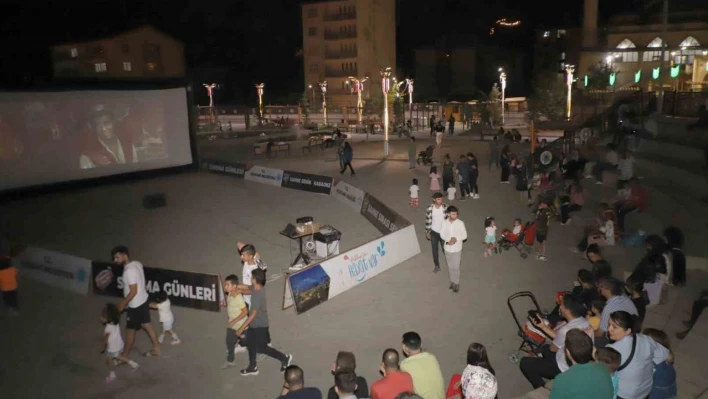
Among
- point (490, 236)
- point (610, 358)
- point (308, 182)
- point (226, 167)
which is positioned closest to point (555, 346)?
point (610, 358)

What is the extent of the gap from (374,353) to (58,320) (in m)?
6.06

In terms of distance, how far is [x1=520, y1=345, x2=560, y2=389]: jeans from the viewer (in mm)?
6486

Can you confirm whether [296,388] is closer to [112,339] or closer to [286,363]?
[286,363]

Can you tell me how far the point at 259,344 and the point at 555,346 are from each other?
396cm

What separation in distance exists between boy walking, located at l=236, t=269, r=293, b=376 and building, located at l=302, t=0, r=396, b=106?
6318 centimetres

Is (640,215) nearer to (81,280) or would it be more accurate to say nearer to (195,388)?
(195,388)

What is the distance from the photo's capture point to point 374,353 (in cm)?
825

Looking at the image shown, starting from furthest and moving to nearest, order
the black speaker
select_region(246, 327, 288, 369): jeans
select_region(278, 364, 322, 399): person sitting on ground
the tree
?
1. the tree
2. the black speaker
3. select_region(246, 327, 288, 369): jeans
4. select_region(278, 364, 322, 399): person sitting on ground

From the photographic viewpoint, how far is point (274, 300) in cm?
1056

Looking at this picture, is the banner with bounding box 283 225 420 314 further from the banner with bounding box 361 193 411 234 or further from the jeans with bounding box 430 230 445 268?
the jeans with bounding box 430 230 445 268

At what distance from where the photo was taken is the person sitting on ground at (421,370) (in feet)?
18.0

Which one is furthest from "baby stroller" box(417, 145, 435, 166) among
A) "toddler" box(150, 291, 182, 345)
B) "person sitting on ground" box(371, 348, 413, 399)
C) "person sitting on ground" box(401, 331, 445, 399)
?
"person sitting on ground" box(371, 348, 413, 399)

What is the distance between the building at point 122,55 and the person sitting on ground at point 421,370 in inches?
2024

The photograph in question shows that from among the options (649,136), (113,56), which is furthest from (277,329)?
(113,56)
